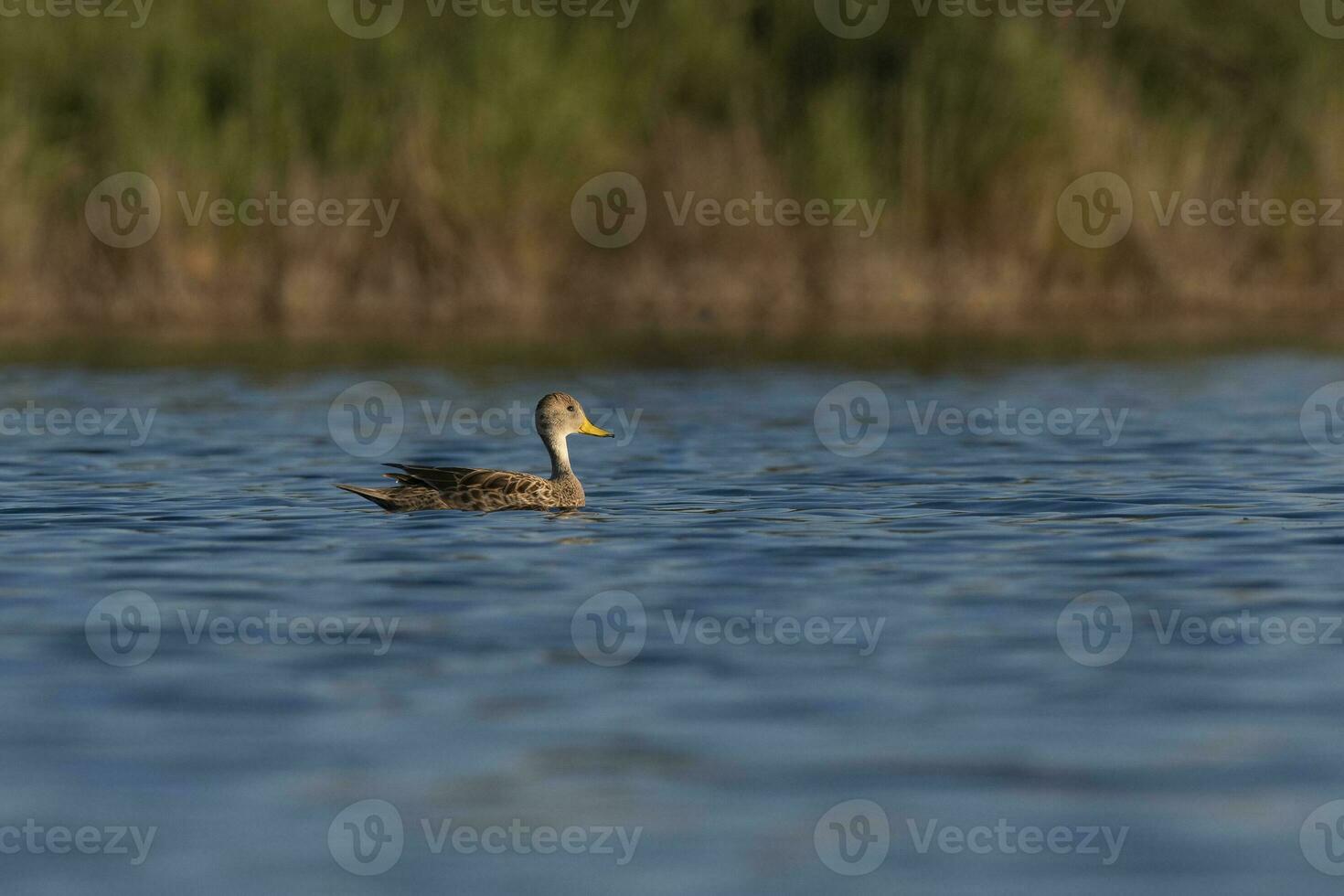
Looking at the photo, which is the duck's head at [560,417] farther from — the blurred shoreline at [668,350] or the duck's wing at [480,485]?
the blurred shoreline at [668,350]

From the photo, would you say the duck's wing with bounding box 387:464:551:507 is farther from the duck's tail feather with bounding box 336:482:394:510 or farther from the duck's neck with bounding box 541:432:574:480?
the duck's neck with bounding box 541:432:574:480

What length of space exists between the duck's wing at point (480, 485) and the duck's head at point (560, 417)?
0.51m

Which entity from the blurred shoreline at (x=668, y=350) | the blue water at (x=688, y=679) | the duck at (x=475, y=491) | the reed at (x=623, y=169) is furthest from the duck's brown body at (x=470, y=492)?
the reed at (x=623, y=169)

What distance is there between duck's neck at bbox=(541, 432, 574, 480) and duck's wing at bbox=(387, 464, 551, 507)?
0.85 ft

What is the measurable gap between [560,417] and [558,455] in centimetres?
22

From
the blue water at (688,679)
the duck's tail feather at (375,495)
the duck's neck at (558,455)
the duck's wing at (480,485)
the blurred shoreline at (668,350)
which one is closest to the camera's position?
the blue water at (688,679)

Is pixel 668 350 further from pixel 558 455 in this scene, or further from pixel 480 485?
pixel 480 485

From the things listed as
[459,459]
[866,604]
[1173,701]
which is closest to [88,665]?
[866,604]

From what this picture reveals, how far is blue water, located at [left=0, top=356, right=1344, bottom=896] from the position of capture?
17.9 feet

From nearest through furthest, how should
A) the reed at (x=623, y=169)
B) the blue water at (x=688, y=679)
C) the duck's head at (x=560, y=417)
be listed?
the blue water at (x=688, y=679) < the duck's head at (x=560, y=417) < the reed at (x=623, y=169)

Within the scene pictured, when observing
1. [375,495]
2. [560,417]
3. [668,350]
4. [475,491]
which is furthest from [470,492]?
[668,350]

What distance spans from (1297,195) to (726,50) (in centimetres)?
688

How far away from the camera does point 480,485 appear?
1161cm

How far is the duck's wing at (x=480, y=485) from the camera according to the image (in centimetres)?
1149
